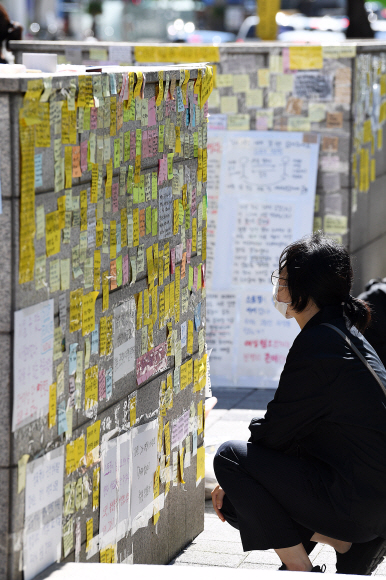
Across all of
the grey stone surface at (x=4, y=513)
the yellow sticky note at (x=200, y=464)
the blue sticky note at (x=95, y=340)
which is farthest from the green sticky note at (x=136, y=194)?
the yellow sticky note at (x=200, y=464)

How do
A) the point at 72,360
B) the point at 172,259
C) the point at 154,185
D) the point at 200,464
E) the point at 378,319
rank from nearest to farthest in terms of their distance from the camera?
1. the point at 72,360
2. the point at 154,185
3. the point at 172,259
4. the point at 200,464
5. the point at 378,319

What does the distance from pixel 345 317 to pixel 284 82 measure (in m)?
3.41

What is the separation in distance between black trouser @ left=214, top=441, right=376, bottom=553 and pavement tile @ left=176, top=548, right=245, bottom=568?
440mm

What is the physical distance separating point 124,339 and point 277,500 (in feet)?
2.56

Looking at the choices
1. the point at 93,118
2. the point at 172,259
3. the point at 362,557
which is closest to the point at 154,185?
the point at 172,259

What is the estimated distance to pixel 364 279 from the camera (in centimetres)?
755

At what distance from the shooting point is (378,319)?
15.9ft

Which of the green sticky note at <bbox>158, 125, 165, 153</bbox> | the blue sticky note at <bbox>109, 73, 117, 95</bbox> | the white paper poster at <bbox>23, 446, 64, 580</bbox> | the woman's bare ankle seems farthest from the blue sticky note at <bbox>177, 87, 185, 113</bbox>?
the woman's bare ankle

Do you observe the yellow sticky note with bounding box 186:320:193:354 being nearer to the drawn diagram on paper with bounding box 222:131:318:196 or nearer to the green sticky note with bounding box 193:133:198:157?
the green sticky note with bounding box 193:133:198:157

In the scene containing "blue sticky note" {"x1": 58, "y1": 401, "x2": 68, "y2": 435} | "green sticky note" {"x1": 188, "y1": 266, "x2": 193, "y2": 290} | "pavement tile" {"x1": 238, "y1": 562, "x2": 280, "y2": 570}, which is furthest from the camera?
"green sticky note" {"x1": 188, "y1": 266, "x2": 193, "y2": 290}

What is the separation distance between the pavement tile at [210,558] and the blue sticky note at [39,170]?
1848 millimetres

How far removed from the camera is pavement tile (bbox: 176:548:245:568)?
3734 mm

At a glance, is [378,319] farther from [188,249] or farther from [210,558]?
[210,558]

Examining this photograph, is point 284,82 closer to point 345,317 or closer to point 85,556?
point 345,317
